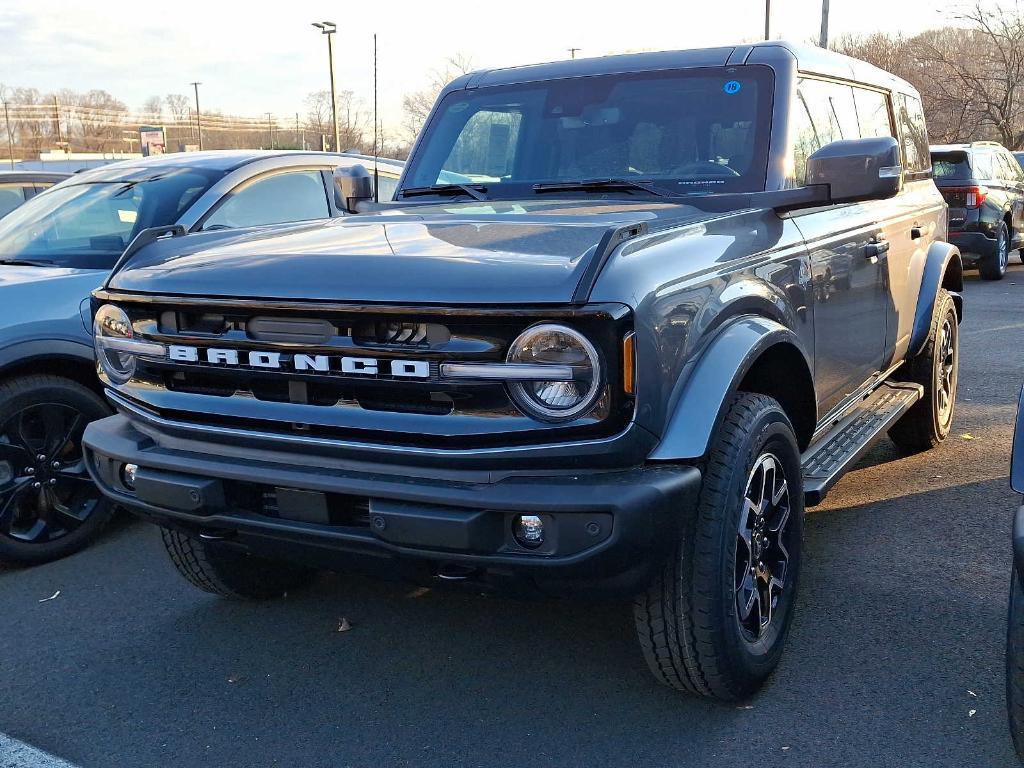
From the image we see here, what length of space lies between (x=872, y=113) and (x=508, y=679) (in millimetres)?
3234

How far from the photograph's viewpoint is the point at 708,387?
8.75 feet

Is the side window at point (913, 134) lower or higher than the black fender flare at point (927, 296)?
higher

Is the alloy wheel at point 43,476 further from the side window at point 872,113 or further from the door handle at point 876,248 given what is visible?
the side window at point 872,113

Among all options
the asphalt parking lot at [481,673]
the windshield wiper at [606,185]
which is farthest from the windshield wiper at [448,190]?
the asphalt parking lot at [481,673]

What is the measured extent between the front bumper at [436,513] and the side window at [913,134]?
3.43 meters

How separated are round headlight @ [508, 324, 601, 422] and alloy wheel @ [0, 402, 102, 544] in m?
2.62

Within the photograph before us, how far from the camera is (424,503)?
97.5 inches

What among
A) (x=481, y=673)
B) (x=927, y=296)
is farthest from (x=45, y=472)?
(x=927, y=296)

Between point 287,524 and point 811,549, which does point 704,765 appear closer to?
point 287,524

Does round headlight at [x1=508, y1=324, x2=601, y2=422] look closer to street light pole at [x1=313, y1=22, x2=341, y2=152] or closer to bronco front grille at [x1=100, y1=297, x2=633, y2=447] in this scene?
bronco front grille at [x1=100, y1=297, x2=633, y2=447]

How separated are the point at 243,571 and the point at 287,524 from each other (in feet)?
3.86

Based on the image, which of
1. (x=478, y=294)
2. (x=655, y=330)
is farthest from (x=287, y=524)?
(x=655, y=330)

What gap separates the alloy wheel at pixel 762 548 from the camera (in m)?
2.95

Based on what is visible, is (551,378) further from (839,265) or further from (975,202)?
(975,202)
